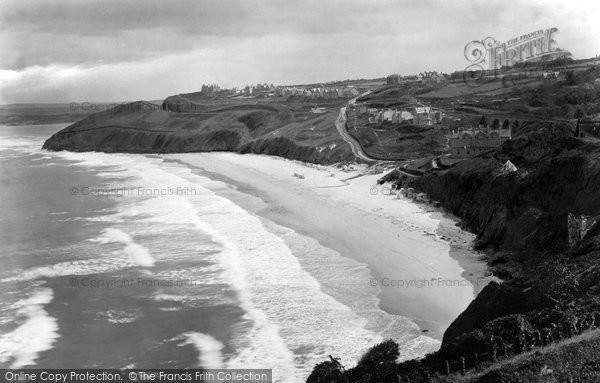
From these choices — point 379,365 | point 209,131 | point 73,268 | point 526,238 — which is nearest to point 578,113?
point 526,238

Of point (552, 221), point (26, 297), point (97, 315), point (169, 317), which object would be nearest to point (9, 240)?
point (26, 297)

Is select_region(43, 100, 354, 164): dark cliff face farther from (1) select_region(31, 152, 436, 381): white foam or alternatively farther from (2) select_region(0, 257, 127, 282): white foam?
(2) select_region(0, 257, 127, 282): white foam

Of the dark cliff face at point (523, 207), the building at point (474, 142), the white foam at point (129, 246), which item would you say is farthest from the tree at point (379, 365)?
the building at point (474, 142)

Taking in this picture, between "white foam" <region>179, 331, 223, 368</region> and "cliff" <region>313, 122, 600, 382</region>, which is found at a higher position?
"cliff" <region>313, 122, 600, 382</region>

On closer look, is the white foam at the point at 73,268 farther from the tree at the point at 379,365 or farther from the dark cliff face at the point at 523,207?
the dark cliff face at the point at 523,207

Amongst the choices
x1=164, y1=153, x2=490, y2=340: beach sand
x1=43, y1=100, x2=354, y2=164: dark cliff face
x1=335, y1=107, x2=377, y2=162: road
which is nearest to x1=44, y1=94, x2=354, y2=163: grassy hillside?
x1=43, y1=100, x2=354, y2=164: dark cliff face

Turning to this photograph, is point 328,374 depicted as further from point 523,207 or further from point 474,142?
point 474,142
